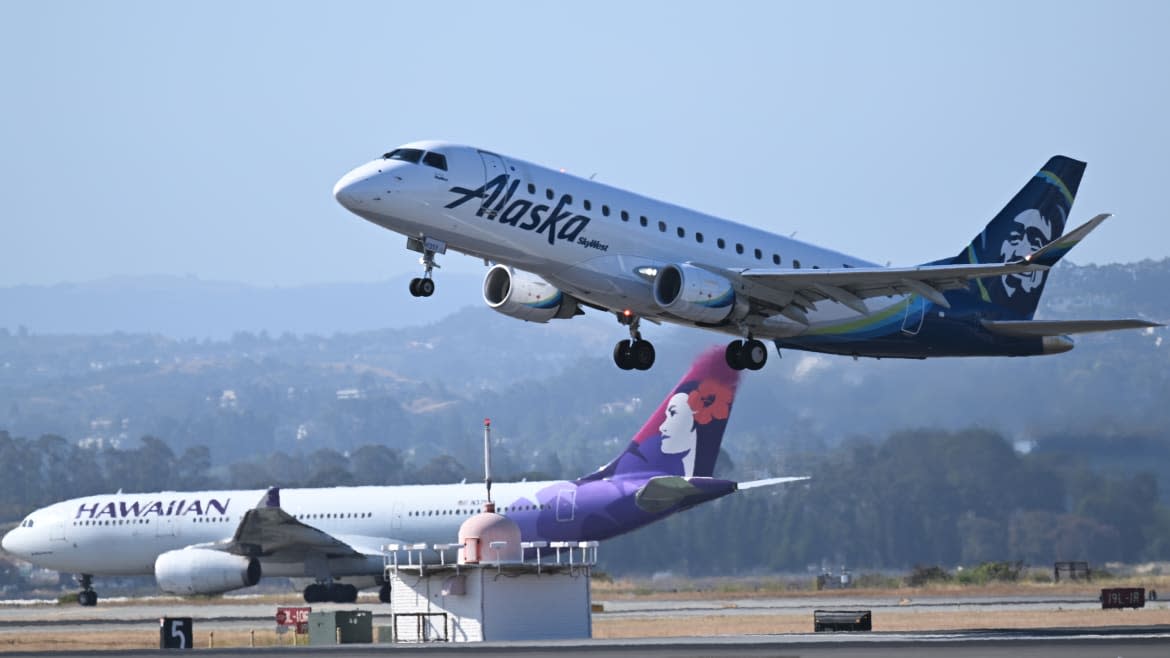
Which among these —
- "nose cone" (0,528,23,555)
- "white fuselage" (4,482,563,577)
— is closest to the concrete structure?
"white fuselage" (4,482,563,577)

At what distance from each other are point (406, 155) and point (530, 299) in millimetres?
6014

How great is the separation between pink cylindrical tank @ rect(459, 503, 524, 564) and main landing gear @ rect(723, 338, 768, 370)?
26.8 ft

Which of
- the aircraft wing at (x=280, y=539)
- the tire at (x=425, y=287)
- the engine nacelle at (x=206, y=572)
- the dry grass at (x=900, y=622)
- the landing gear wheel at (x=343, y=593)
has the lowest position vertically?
the dry grass at (x=900, y=622)

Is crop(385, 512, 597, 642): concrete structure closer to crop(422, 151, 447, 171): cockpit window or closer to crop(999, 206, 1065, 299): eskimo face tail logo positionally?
crop(422, 151, 447, 171): cockpit window

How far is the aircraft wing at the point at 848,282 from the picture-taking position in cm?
4303

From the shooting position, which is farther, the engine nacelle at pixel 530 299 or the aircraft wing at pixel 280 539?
the aircraft wing at pixel 280 539

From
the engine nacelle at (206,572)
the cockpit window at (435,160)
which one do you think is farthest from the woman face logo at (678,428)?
the cockpit window at (435,160)

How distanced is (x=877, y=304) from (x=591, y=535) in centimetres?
1689

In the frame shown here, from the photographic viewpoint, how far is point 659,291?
140 feet

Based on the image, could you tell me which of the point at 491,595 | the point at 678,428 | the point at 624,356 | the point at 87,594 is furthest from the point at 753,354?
the point at 87,594

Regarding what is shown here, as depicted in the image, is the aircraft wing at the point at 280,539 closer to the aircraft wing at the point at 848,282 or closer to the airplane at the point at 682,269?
the airplane at the point at 682,269

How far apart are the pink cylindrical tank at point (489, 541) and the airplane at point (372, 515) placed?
8.84m

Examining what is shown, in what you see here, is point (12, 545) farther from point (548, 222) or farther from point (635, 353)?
point (548, 222)

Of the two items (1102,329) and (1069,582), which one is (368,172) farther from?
(1069,582)
